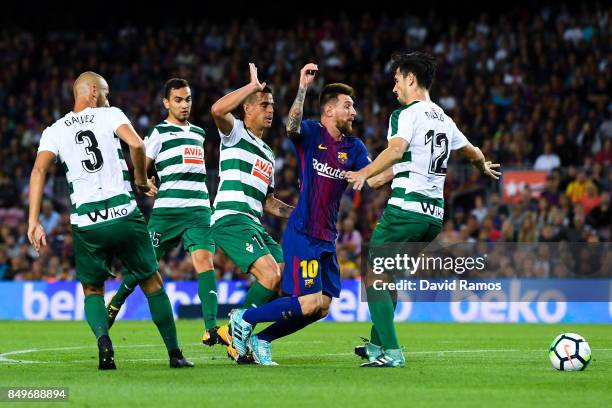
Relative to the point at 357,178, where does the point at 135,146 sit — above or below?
above

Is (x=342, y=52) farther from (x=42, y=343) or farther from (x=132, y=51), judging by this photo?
(x=42, y=343)

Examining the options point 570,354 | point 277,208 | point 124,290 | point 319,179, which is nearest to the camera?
point 570,354

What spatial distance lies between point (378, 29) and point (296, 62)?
2172 mm

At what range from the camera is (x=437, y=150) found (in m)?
9.34

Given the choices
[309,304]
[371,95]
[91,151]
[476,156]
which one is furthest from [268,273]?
[371,95]

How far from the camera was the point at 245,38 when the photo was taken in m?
28.7

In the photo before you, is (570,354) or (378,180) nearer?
(378,180)

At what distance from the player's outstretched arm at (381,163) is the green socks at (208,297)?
307 centimetres

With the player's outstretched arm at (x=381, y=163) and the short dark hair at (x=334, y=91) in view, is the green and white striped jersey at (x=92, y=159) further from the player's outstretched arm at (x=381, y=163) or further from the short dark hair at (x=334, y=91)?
the player's outstretched arm at (x=381, y=163)

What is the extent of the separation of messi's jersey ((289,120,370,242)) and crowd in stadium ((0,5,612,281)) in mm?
10105

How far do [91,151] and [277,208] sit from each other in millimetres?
2267

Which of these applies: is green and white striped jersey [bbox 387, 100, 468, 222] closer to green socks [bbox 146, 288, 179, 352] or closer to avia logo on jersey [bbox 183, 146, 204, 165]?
green socks [bbox 146, 288, 179, 352]

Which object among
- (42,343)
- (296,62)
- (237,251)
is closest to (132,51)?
(296,62)

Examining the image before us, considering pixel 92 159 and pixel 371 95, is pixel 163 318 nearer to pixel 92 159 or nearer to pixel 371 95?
pixel 92 159
